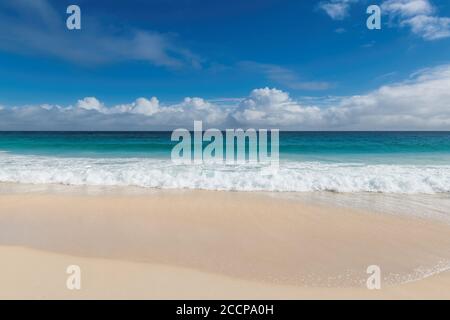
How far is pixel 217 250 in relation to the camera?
13.1ft

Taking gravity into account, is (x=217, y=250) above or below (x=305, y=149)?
below

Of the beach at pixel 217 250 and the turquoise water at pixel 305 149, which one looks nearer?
the beach at pixel 217 250

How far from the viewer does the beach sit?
301cm

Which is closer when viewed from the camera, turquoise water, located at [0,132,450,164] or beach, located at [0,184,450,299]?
beach, located at [0,184,450,299]

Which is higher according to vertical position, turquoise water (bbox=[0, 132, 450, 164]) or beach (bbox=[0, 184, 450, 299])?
turquoise water (bbox=[0, 132, 450, 164])

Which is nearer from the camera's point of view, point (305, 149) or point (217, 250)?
point (217, 250)

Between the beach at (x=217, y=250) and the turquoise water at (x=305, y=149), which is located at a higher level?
the turquoise water at (x=305, y=149)

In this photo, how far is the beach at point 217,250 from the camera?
3.01m

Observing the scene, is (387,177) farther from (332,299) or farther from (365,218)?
(332,299)
